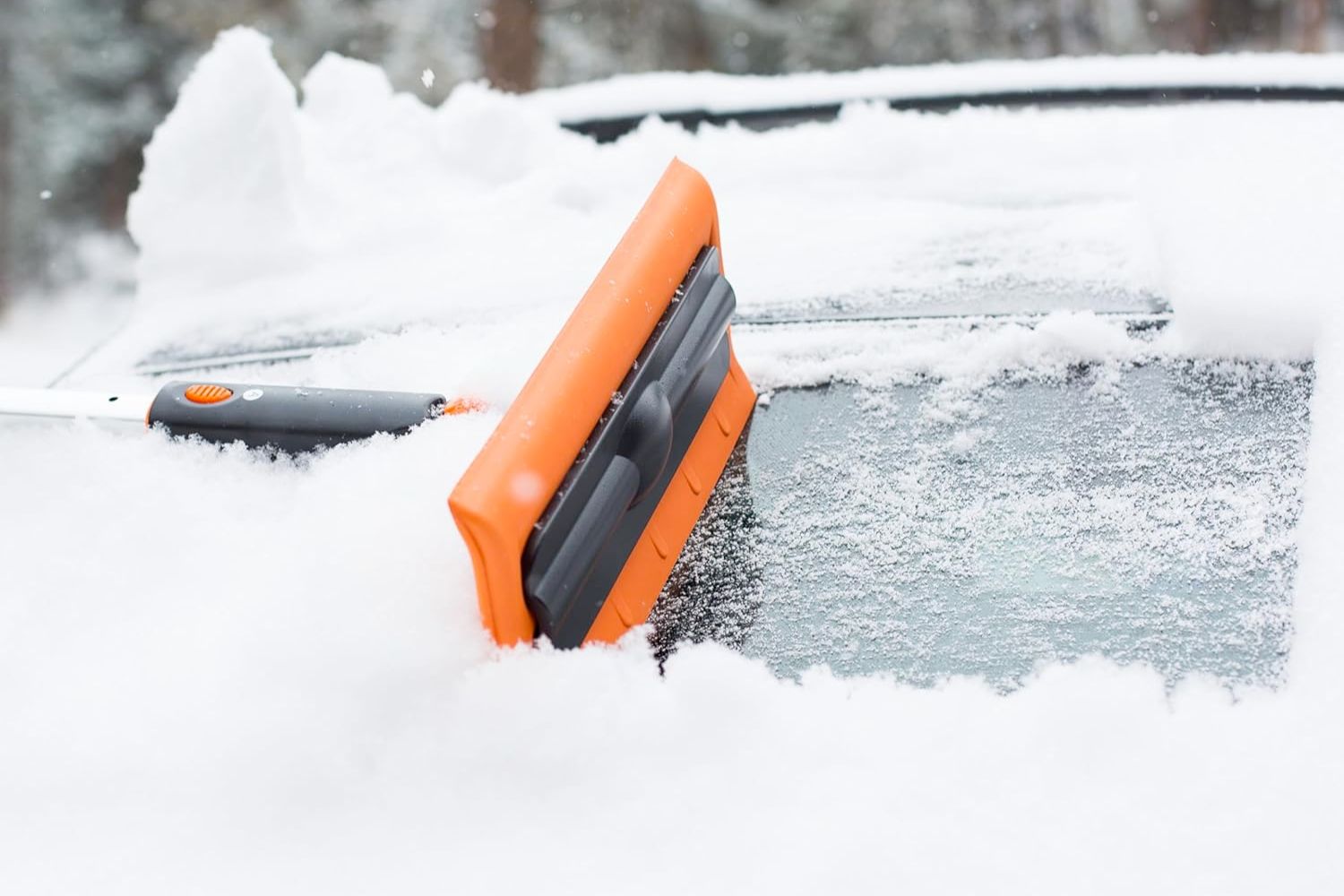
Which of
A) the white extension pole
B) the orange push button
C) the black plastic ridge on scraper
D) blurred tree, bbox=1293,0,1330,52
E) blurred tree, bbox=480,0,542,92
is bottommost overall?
blurred tree, bbox=1293,0,1330,52

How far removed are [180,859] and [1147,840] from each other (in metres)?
0.88

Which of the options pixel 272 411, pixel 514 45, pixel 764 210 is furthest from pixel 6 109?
pixel 272 411

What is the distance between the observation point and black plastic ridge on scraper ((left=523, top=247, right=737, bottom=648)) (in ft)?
4.41

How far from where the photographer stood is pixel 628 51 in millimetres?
12422

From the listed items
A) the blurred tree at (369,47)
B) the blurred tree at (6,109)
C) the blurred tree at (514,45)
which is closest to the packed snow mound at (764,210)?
the blurred tree at (514,45)

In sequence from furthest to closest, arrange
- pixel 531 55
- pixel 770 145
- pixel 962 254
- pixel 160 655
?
pixel 531 55, pixel 770 145, pixel 962 254, pixel 160 655

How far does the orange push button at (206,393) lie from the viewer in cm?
189

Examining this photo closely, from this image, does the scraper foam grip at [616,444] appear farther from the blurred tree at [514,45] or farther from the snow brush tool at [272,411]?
the blurred tree at [514,45]

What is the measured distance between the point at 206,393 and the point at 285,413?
0.52 feet

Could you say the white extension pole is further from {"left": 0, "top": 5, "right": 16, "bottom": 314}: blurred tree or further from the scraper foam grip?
{"left": 0, "top": 5, "right": 16, "bottom": 314}: blurred tree

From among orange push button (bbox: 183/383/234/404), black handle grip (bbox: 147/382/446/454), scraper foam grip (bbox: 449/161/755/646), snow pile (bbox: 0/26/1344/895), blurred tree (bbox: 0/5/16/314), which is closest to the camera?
snow pile (bbox: 0/26/1344/895)

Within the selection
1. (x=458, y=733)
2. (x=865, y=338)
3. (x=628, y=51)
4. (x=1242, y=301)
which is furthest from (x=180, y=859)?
(x=628, y=51)

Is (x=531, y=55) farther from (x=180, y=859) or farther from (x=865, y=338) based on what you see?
(x=180, y=859)

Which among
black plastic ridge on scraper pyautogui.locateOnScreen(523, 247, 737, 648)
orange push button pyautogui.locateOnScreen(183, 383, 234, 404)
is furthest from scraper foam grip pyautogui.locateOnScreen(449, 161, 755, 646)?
orange push button pyautogui.locateOnScreen(183, 383, 234, 404)
